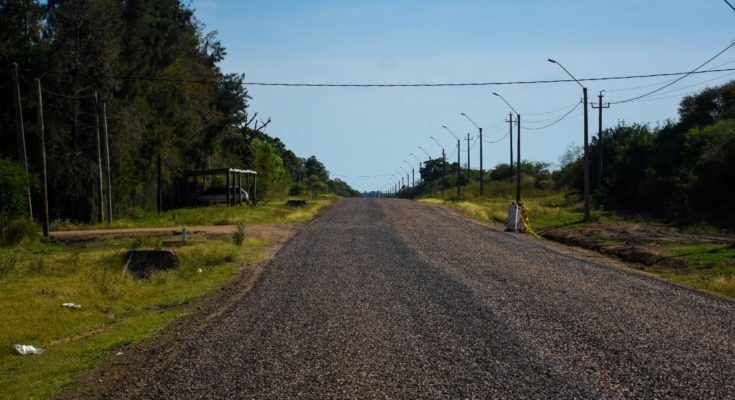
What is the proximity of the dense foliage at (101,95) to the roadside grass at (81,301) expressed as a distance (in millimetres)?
13999

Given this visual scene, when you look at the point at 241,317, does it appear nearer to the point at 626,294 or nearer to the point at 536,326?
the point at 536,326

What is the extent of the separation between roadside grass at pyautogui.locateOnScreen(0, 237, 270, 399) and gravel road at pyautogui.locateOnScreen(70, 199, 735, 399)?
1.24 m

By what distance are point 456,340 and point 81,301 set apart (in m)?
8.66

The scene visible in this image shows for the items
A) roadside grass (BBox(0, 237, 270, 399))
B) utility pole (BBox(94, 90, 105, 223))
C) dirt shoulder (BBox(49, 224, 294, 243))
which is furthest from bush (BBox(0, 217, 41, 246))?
utility pole (BBox(94, 90, 105, 223))

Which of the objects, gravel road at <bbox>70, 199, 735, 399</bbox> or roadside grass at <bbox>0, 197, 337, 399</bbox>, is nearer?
gravel road at <bbox>70, 199, 735, 399</bbox>

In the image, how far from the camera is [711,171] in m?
36.1

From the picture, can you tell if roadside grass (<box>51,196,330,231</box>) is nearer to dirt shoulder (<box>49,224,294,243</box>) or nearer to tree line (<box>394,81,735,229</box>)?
dirt shoulder (<box>49,224,294,243</box>)

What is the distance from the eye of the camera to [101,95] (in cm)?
4100

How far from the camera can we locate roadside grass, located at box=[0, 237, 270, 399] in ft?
32.6

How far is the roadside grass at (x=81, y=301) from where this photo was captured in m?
9.94

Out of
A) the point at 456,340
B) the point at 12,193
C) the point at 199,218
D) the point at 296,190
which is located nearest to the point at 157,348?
the point at 456,340

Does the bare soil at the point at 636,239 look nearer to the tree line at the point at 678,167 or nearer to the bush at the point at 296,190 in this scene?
the tree line at the point at 678,167

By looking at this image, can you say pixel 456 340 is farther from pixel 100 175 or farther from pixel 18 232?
pixel 100 175

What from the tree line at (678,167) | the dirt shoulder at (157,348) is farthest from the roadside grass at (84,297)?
the tree line at (678,167)
